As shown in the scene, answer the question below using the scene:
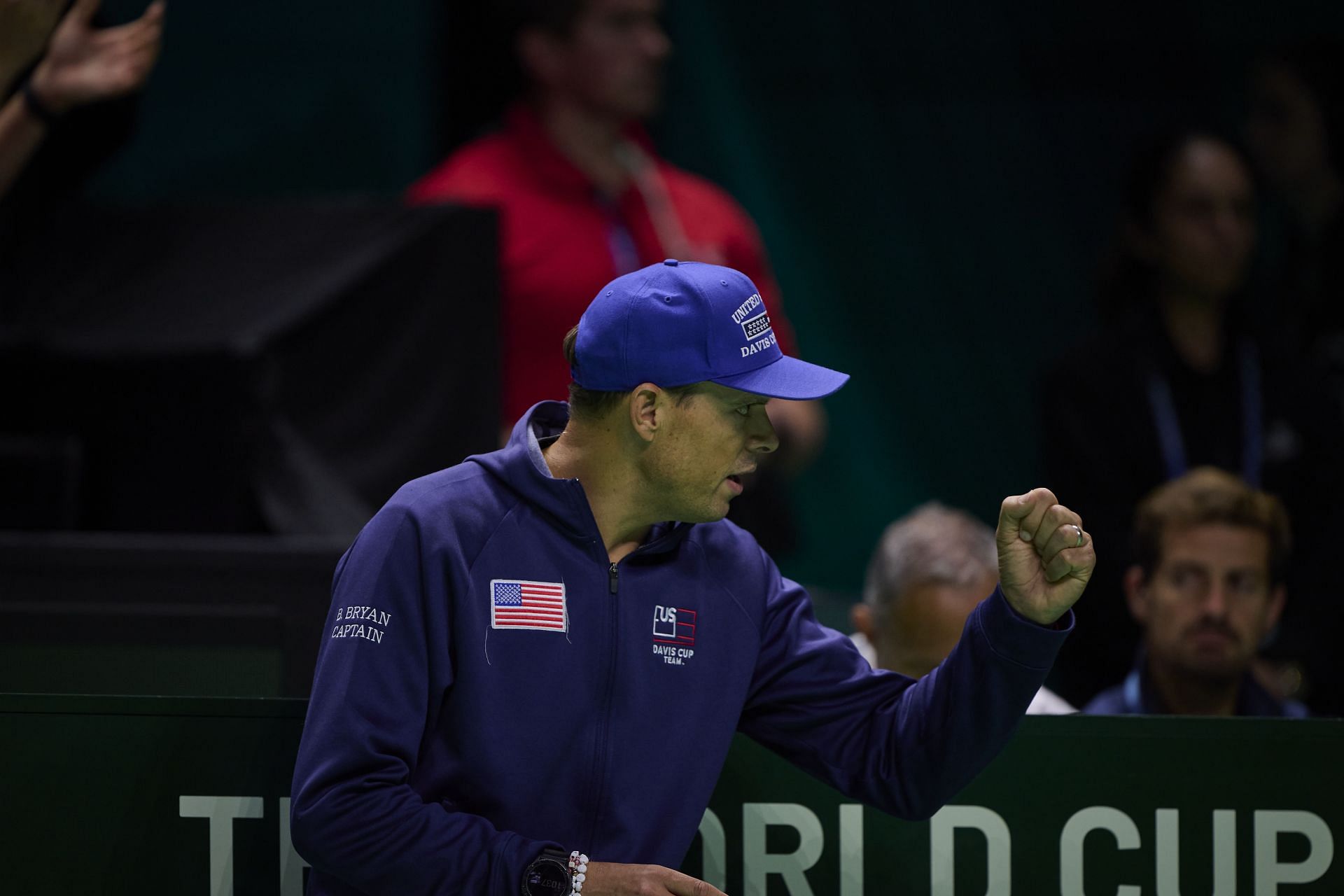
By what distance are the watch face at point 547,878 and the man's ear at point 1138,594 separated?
1.90 m

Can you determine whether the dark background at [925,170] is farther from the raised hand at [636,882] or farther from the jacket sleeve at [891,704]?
the raised hand at [636,882]

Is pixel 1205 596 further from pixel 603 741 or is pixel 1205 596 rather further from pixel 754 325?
pixel 603 741

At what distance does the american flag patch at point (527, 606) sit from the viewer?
2.44 meters

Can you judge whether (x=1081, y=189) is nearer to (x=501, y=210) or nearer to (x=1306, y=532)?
(x=1306, y=532)

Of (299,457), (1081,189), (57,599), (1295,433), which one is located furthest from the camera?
(1081,189)

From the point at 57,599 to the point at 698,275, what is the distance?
180 centimetres

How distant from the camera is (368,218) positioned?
4383 mm

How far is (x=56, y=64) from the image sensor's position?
3.95 meters

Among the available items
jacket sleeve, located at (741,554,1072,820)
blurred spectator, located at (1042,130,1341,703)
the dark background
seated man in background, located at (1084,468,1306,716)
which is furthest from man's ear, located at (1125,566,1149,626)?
the dark background

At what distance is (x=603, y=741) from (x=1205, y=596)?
1.77 m

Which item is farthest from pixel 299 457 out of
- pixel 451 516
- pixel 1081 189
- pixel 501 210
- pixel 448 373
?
pixel 1081 189

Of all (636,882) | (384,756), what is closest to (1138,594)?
(636,882)

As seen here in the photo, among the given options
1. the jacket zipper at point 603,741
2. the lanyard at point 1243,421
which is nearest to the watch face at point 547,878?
the jacket zipper at point 603,741

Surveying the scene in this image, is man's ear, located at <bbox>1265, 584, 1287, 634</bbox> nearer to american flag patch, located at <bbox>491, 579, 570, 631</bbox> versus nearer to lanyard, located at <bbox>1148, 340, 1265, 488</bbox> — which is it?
lanyard, located at <bbox>1148, 340, 1265, 488</bbox>
